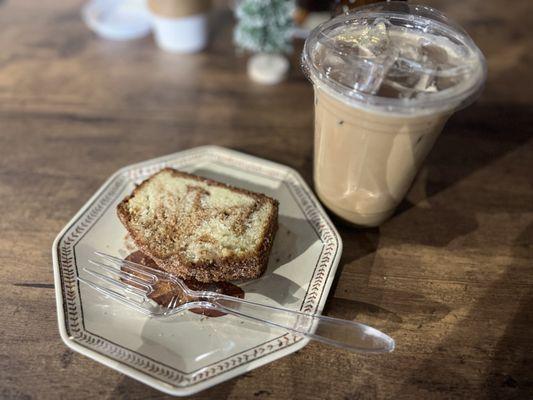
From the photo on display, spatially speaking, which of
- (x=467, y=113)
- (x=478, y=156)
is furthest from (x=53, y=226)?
(x=467, y=113)

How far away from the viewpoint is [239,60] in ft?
6.01

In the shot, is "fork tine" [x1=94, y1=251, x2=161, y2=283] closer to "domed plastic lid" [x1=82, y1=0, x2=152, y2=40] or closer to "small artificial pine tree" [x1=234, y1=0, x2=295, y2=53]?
"small artificial pine tree" [x1=234, y1=0, x2=295, y2=53]

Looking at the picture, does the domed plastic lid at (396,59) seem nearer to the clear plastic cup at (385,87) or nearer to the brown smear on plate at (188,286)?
the clear plastic cup at (385,87)

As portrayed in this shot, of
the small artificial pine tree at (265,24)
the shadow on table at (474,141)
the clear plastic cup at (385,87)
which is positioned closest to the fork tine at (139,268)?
the clear plastic cup at (385,87)

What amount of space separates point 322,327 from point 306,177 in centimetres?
55

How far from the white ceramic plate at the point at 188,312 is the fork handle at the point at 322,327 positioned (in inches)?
0.9

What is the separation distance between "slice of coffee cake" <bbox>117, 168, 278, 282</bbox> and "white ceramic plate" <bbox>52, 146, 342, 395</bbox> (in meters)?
0.08

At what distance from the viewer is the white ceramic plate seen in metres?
0.91

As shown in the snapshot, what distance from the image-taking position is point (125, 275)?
3.46 feet

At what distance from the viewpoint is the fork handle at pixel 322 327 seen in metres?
0.94

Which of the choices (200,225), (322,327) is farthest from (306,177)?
(322,327)

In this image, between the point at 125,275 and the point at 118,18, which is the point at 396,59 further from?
the point at 118,18

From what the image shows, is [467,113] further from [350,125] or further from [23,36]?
[23,36]

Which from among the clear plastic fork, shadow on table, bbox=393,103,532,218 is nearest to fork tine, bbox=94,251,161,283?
the clear plastic fork
